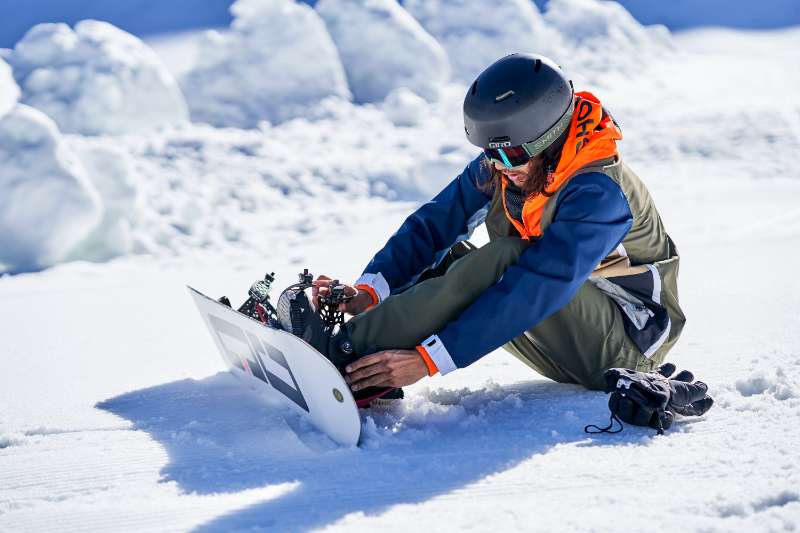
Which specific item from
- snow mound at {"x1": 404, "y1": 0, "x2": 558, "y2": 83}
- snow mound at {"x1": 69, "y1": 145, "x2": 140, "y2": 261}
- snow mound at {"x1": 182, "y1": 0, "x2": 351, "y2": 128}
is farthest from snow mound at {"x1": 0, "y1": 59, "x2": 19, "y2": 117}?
snow mound at {"x1": 404, "y1": 0, "x2": 558, "y2": 83}

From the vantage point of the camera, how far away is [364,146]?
31.0 ft

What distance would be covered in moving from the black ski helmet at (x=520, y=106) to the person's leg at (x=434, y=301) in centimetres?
32

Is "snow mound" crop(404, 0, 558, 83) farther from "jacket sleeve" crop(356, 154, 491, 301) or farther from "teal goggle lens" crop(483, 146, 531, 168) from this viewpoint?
"teal goggle lens" crop(483, 146, 531, 168)

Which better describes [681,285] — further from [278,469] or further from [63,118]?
[63,118]

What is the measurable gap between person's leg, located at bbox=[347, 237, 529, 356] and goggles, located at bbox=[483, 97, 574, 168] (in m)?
0.26

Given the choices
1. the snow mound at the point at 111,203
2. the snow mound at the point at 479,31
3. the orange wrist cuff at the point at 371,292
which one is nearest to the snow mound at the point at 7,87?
the snow mound at the point at 111,203

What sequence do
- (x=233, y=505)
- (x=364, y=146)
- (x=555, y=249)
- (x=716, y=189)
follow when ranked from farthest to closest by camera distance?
Result: 1. (x=364, y=146)
2. (x=716, y=189)
3. (x=555, y=249)
4. (x=233, y=505)

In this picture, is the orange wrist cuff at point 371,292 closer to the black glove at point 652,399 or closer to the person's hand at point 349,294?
the person's hand at point 349,294

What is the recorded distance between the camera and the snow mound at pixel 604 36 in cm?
1280

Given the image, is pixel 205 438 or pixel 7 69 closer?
pixel 205 438

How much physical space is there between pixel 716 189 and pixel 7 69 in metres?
7.18

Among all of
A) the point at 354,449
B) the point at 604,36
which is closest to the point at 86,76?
the point at 354,449

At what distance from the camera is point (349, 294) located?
270 centimetres

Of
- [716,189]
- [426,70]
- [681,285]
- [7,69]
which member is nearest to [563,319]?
[681,285]
